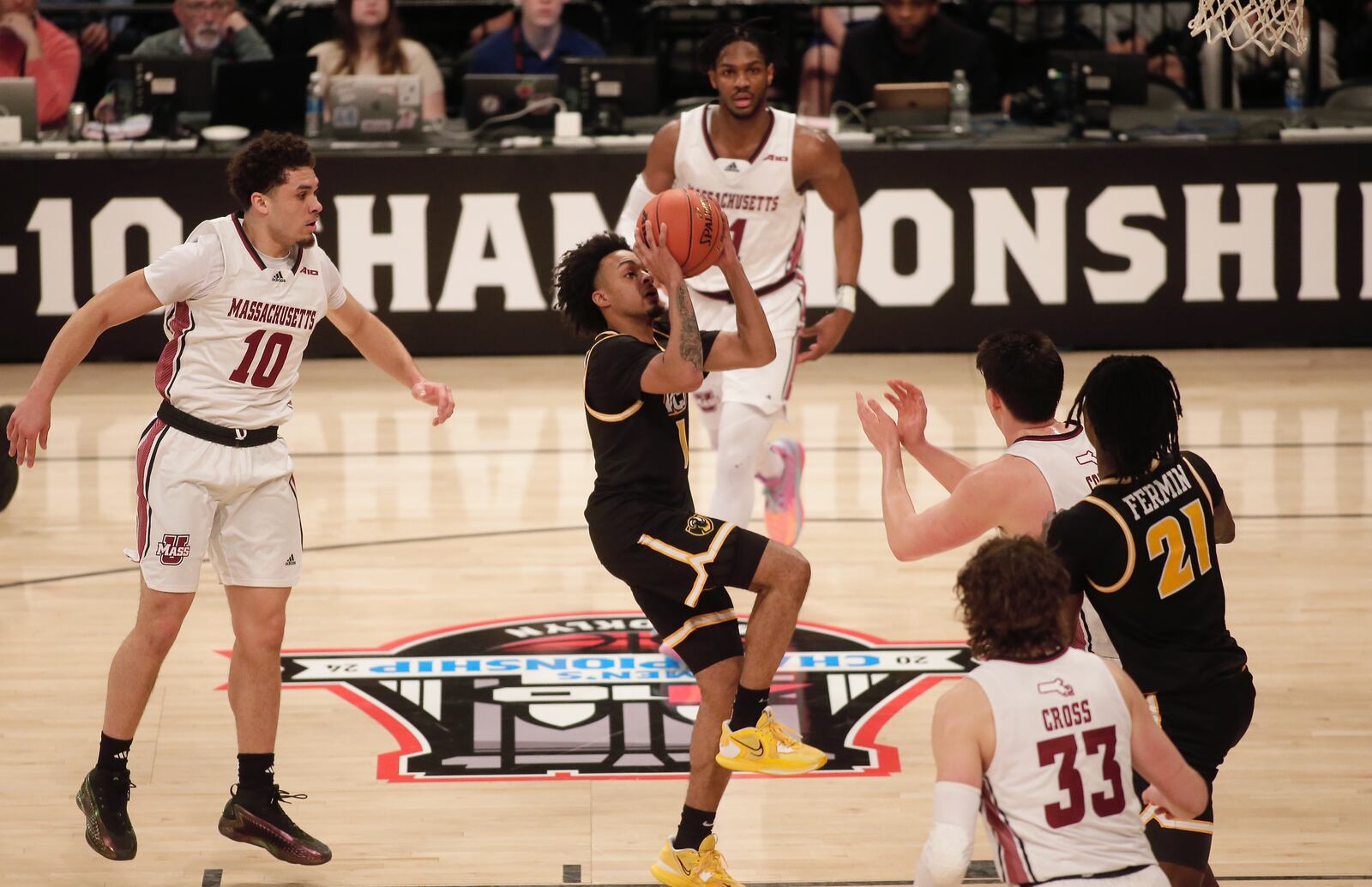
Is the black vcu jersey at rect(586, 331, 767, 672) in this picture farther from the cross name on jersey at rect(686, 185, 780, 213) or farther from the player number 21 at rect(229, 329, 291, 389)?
the cross name on jersey at rect(686, 185, 780, 213)

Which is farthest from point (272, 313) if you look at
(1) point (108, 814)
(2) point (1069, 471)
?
(2) point (1069, 471)

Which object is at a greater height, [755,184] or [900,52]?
[755,184]

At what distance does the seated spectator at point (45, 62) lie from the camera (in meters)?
12.6

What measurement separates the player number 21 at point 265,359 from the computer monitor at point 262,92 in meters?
7.44

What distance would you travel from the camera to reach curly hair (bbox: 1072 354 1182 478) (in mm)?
3848

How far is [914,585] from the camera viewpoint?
7.61 metres

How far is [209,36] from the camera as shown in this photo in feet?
42.4

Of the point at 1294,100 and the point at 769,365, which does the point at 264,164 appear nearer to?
the point at 769,365

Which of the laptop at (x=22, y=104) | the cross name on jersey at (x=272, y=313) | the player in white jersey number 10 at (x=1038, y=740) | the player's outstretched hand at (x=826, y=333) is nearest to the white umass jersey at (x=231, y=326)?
the cross name on jersey at (x=272, y=313)

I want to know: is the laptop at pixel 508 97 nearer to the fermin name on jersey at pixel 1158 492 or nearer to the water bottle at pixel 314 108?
the water bottle at pixel 314 108

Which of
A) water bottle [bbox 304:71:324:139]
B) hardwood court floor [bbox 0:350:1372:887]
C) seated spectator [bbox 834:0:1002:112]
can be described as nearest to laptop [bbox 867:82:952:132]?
seated spectator [bbox 834:0:1002:112]

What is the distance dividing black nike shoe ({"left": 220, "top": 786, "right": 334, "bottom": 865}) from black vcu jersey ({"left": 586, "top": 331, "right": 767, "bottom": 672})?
3.69 ft

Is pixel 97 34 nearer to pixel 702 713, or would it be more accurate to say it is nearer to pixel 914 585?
pixel 914 585

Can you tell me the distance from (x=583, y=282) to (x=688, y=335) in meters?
0.52
